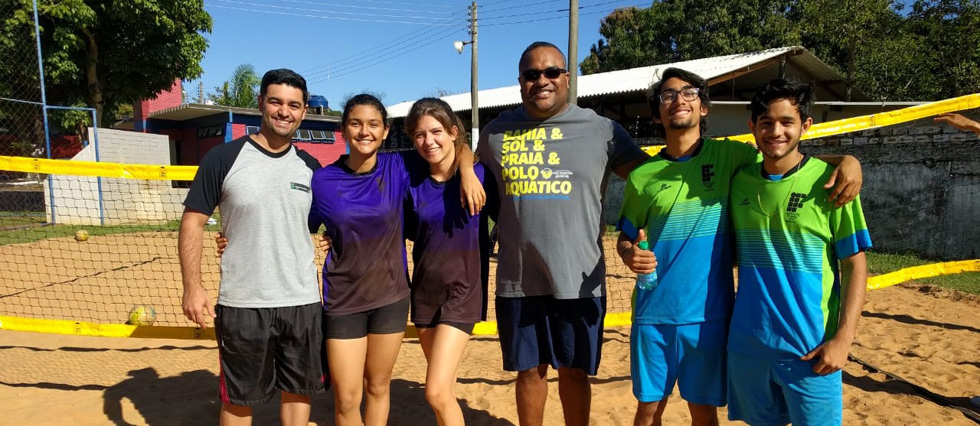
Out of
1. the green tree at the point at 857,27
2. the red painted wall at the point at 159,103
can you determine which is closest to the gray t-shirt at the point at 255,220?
the green tree at the point at 857,27

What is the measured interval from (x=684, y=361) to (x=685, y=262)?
0.45m

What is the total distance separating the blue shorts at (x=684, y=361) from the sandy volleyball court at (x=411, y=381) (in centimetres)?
131

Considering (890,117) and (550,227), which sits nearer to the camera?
(550,227)

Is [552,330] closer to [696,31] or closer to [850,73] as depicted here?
[850,73]

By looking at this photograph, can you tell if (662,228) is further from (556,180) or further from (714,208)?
(556,180)

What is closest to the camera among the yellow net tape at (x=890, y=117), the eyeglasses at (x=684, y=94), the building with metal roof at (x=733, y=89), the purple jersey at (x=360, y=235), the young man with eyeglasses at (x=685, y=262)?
the young man with eyeglasses at (x=685, y=262)

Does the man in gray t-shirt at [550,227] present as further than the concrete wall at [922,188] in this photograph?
No

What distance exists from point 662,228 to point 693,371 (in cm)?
64

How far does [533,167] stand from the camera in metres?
2.70

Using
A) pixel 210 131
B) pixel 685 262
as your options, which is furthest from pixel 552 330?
pixel 210 131

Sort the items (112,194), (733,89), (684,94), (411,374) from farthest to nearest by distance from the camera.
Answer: (733,89) → (112,194) → (411,374) → (684,94)

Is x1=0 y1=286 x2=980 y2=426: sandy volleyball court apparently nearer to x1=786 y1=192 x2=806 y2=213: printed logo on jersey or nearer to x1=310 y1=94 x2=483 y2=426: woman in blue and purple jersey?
x1=310 y1=94 x2=483 y2=426: woman in blue and purple jersey

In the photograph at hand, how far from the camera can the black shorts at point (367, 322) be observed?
264 centimetres

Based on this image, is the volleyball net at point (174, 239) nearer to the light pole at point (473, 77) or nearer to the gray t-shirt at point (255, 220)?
the gray t-shirt at point (255, 220)
